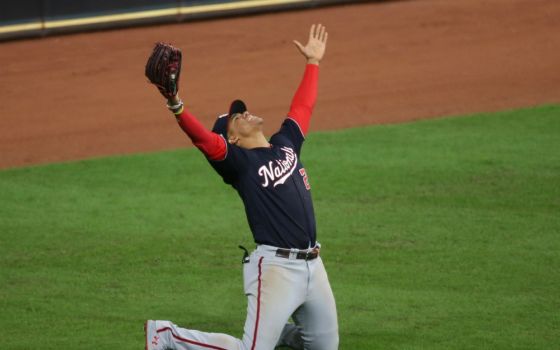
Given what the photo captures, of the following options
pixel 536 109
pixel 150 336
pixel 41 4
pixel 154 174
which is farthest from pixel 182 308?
pixel 41 4

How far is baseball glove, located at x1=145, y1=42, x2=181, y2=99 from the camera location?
6.24 meters

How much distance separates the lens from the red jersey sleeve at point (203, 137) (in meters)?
6.20

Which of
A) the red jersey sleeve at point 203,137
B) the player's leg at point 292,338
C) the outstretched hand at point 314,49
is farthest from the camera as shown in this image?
the outstretched hand at point 314,49

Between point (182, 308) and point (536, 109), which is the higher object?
point (536, 109)

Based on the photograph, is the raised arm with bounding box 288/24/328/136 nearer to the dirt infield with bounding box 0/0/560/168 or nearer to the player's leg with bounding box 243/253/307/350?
the player's leg with bounding box 243/253/307/350

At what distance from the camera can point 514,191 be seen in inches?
410

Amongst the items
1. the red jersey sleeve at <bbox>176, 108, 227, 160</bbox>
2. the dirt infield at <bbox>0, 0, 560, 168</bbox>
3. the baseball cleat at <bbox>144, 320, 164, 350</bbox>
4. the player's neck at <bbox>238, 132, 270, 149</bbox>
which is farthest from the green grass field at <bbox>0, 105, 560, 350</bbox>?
the red jersey sleeve at <bbox>176, 108, 227, 160</bbox>

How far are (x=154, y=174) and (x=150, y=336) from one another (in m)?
4.93

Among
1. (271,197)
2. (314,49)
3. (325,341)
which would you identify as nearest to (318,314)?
(325,341)

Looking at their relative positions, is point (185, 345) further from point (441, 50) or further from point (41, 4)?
point (41, 4)

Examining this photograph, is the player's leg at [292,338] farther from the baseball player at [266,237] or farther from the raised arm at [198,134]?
the raised arm at [198,134]

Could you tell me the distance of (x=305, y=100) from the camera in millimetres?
7156

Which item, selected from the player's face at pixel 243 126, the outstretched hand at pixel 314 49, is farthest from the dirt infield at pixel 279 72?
the player's face at pixel 243 126

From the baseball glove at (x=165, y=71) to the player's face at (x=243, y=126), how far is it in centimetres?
59
